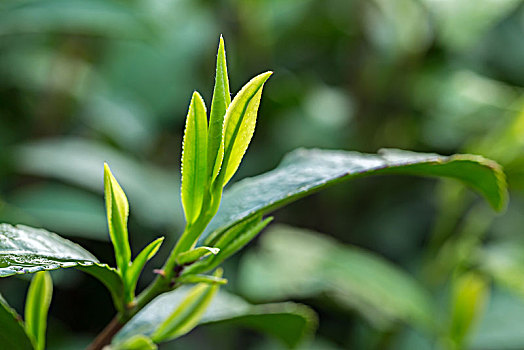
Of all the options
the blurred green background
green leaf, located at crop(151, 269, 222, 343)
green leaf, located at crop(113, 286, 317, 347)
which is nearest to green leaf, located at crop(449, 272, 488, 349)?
the blurred green background

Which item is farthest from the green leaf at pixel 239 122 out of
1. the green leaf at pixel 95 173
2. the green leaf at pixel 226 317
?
the green leaf at pixel 95 173

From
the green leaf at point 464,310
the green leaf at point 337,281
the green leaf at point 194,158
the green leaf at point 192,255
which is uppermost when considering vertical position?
the green leaf at point 194,158

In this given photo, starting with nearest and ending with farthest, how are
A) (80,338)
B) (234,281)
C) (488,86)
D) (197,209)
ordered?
(197,209) → (80,338) → (234,281) → (488,86)

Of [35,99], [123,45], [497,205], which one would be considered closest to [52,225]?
[35,99]

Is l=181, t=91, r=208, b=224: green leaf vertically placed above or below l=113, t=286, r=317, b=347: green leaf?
above

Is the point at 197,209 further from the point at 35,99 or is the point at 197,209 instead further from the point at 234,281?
the point at 35,99

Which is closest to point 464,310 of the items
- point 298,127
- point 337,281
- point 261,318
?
point 337,281

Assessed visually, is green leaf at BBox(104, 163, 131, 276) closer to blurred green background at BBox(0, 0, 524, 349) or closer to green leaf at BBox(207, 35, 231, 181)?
green leaf at BBox(207, 35, 231, 181)

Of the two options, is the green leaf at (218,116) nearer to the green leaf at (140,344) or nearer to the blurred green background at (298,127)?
the green leaf at (140,344)
